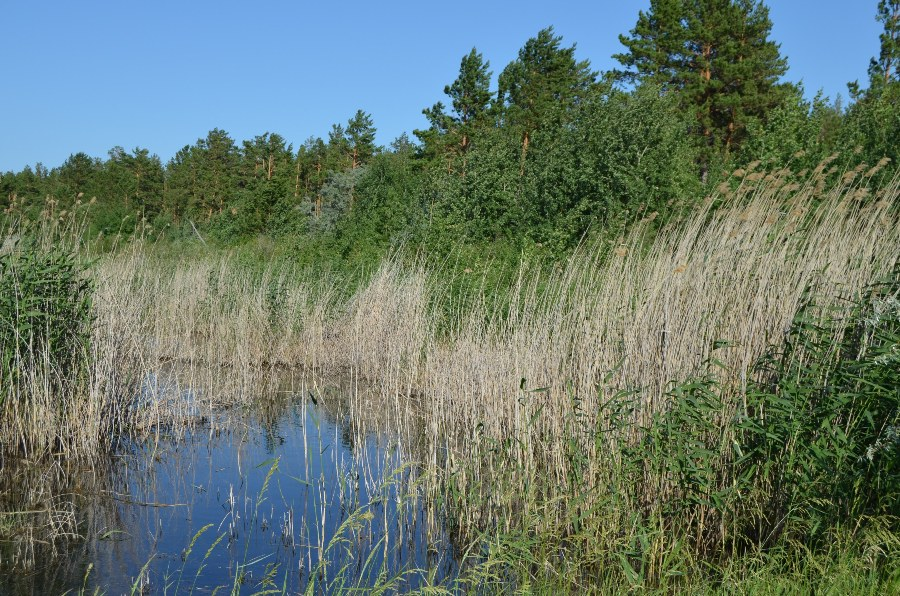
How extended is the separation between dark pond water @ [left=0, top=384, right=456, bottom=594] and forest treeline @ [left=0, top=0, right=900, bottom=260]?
9.60 ft

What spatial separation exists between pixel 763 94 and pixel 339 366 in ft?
75.0

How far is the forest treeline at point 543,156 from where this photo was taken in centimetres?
1719

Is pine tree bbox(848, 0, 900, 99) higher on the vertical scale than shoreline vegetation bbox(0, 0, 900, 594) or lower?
higher

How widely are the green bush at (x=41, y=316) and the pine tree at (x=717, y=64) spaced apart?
80.4ft

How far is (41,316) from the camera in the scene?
584 cm

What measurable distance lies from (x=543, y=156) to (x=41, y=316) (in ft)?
57.5

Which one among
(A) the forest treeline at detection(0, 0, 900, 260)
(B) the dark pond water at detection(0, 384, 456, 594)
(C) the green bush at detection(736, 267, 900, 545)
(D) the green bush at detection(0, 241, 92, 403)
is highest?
(A) the forest treeline at detection(0, 0, 900, 260)

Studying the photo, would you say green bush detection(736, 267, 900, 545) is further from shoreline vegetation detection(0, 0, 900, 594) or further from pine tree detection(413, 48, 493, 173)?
pine tree detection(413, 48, 493, 173)

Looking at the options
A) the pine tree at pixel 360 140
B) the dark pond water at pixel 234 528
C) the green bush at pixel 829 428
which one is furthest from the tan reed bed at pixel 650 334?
the pine tree at pixel 360 140

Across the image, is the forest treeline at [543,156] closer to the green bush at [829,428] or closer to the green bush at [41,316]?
the green bush at [41,316]

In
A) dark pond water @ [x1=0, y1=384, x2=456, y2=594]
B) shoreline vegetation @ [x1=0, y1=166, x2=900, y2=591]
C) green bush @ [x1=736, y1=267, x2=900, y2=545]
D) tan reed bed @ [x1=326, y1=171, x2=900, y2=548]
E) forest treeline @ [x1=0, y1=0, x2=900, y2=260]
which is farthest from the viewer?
forest treeline @ [x1=0, y1=0, x2=900, y2=260]

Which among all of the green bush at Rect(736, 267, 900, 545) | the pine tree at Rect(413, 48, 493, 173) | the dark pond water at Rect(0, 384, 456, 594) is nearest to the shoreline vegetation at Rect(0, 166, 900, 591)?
the green bush at Rect(736, 267, 900, 545)

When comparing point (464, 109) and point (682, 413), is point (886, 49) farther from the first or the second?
point (682, 413)

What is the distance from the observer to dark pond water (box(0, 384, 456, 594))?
4.16 meters
